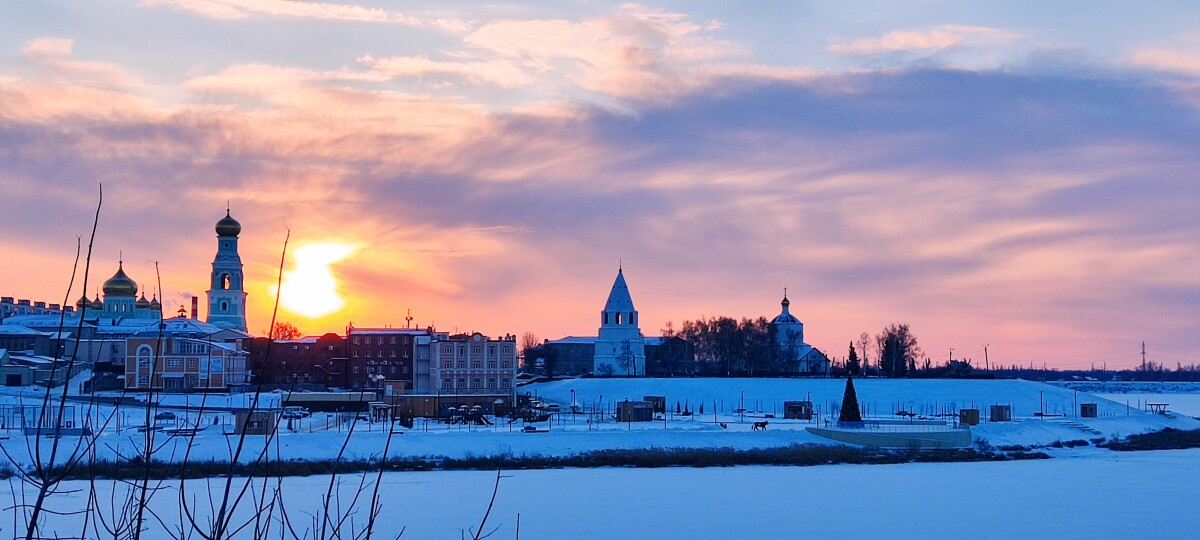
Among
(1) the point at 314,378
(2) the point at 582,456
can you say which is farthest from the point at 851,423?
(1) the point at 314,378

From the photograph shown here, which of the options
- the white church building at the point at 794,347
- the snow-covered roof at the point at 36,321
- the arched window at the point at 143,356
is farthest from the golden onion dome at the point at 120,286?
the white church building at the point at 794,347

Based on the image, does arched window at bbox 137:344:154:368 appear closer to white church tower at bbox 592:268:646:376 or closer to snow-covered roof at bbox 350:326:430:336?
snow-covered roof at bbox 350:326:430:336

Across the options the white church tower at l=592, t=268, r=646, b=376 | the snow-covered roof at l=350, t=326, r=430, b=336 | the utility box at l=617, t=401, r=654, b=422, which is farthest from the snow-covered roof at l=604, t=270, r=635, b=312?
the utility box at l=617, t=401, r=654, b=422

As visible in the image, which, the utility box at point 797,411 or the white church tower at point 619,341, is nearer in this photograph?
the utility box at point 797,411

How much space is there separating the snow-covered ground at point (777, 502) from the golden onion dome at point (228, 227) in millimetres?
56851

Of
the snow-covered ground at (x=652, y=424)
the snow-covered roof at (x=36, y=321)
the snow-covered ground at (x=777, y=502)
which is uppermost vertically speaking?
the snow-covered roof at (x=36, y=321)

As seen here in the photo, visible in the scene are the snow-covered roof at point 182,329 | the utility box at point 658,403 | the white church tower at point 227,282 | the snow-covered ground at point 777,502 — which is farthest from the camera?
the white church tower at point 227,282

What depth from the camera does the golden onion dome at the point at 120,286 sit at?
9006 cm

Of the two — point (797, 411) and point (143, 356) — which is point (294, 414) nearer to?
point (143, 356)

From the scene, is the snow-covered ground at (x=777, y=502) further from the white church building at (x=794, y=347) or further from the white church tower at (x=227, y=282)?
the white church building at (x=794, y=347)

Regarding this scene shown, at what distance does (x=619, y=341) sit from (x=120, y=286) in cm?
3781

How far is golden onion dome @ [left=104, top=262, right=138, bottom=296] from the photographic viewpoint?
3546 inches

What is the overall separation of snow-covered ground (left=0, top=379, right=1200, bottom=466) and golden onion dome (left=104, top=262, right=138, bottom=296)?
101ft

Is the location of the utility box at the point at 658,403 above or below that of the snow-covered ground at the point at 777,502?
above
